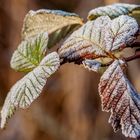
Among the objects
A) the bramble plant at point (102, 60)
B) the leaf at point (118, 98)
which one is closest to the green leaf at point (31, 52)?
the bramble plant at point (102, 60)

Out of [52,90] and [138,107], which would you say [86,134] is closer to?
[52,90]

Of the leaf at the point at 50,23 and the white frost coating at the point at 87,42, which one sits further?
the leaf at the point at 50,23

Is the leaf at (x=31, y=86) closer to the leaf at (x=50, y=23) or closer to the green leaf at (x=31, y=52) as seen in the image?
the green leaf at (x=31, y=52)

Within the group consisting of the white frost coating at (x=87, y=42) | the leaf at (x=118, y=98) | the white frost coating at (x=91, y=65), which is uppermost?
the white frost coating at (x=87, y=42)

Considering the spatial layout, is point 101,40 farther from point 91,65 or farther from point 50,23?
point 50,23

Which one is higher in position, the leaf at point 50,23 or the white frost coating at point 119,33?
the white frost coating at point 119,33

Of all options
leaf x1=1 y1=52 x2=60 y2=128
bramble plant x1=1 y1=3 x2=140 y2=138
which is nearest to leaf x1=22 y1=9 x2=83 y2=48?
bramble plant x1=1 y1=3 x2=140 y2=138

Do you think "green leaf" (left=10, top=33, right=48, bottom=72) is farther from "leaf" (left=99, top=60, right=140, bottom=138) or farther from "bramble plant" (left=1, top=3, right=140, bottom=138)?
"leaf" (left=99, top=60, right=140, bottom=138)
